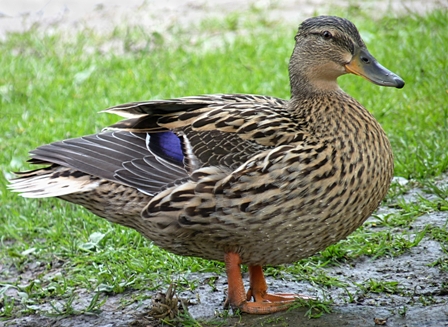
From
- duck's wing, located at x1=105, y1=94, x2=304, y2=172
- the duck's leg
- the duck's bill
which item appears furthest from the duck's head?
the duck's leg

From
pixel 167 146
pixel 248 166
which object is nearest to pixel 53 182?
pixel 167 146

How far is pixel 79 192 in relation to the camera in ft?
15.8

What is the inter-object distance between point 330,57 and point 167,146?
107cm

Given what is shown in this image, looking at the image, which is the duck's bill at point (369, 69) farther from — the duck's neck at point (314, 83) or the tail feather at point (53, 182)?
the tail feather at point (53, 182)

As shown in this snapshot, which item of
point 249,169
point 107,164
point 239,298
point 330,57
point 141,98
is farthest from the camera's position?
point 141,98

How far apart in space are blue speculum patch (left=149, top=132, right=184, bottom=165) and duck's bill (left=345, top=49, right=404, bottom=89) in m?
1.08

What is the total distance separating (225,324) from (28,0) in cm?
724

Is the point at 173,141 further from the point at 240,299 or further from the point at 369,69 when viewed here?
the point at 369,69

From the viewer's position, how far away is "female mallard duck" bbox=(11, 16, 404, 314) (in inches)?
173

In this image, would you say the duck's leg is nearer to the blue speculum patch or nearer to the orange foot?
the orange foot

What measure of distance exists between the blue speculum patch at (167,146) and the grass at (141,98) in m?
0.85

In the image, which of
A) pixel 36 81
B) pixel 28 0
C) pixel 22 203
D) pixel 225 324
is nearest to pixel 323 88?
pixel 225 324

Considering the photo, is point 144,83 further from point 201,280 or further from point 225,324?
point 225,324

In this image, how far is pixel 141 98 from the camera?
7.94m
